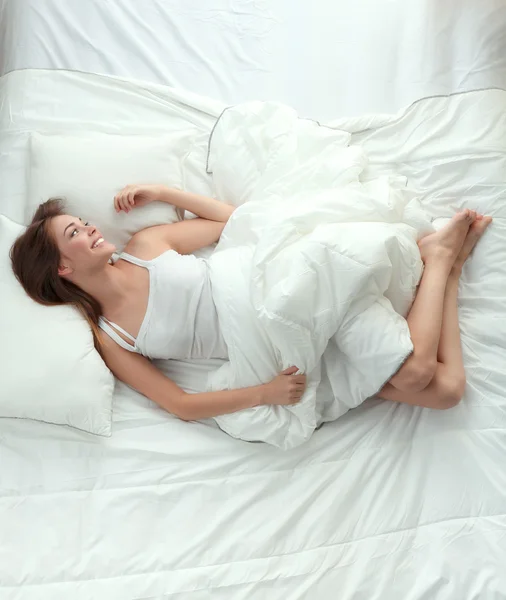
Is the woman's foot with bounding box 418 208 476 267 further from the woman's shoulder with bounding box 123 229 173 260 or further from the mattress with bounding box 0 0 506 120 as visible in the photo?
the woman's shoulder with bounding box 123 229 173 260

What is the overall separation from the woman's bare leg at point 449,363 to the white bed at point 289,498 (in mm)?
40

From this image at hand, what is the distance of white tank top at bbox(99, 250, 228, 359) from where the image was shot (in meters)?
1.35

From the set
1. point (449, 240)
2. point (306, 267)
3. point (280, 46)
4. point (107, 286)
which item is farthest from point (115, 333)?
point (280, 46)

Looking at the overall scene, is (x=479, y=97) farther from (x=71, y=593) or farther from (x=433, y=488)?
(x=71, y=593)

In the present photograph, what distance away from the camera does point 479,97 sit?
154cm

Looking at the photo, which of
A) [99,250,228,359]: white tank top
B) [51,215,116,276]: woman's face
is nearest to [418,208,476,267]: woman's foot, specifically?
[99,250,228,359]: white tank top

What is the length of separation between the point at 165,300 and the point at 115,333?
0.45 feet

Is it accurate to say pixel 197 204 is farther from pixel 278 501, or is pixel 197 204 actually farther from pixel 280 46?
pixel 278 501

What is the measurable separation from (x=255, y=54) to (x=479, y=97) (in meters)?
0.62

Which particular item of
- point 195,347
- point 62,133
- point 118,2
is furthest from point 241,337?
point 118,2

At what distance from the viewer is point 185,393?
1323 millimetres

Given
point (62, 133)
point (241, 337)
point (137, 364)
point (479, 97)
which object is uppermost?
point (479, 97)

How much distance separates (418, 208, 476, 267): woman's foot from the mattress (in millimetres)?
430

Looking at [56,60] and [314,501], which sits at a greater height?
[56,60]
